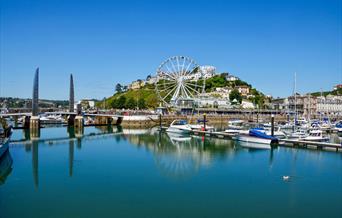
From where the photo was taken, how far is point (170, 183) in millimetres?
23172

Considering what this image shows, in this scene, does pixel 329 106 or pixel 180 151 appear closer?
pixel 180 151

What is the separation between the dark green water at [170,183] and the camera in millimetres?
17547

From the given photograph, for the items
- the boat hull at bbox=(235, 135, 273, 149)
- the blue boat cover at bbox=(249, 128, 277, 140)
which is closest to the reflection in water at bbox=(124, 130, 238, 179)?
the boat hull at bbox=(235, 135, 273, 149)

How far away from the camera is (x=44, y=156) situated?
3384 cm

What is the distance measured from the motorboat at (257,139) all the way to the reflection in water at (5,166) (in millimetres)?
24906

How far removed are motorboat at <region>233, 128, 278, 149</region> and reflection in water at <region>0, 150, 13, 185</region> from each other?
24.9m

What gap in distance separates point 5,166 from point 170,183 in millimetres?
13257

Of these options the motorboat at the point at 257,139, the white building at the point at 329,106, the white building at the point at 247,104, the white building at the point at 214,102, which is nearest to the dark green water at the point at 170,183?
the motorboat at the point at 257,139

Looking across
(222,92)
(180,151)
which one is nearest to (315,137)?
(180,151)

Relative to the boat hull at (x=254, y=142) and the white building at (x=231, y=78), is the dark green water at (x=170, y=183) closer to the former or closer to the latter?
the boat hull at (x=254, y=142)

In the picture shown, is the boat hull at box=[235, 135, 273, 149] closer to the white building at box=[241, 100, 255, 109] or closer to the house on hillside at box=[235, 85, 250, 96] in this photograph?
the white building at box=[241, 100, 255, 109]

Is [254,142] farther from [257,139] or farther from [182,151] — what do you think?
[182,151]

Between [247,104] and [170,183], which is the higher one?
[247,104]

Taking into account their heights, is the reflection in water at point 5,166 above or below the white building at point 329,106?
below
